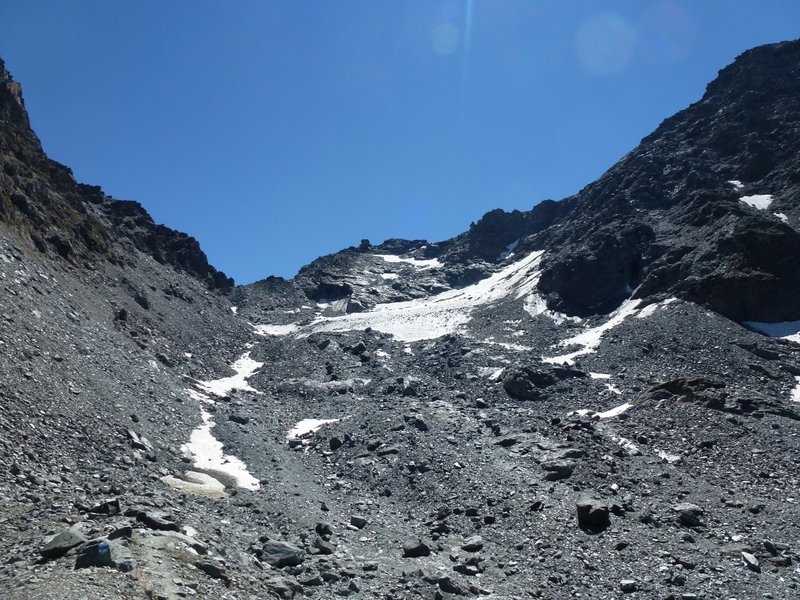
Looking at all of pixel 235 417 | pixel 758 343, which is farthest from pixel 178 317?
pixel 758 343

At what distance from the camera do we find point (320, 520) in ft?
73.2

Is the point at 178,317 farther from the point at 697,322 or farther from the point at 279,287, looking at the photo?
the point at 697,322

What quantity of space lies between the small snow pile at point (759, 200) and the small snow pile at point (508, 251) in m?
51.5

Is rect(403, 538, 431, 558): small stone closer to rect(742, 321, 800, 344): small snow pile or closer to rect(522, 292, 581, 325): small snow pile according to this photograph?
rect(742, 321, 800, 344): small snow pile

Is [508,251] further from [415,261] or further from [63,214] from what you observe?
[63,214]

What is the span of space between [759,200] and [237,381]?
67.2 meters

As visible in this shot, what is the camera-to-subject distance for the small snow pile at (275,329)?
3155 inches

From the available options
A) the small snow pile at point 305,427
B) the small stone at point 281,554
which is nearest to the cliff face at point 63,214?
the small snow pile at point 305,427

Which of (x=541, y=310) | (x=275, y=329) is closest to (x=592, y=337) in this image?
(x=541, y=310)

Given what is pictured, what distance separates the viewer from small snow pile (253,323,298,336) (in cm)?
8012

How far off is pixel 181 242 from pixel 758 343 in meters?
78.3

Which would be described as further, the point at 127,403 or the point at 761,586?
the point at 127,403

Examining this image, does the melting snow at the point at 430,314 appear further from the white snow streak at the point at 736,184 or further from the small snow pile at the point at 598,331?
the white snow streak at the point at 736,184

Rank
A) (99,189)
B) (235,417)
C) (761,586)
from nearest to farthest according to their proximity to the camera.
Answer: (761,586)
(235,417)
(99,189)
